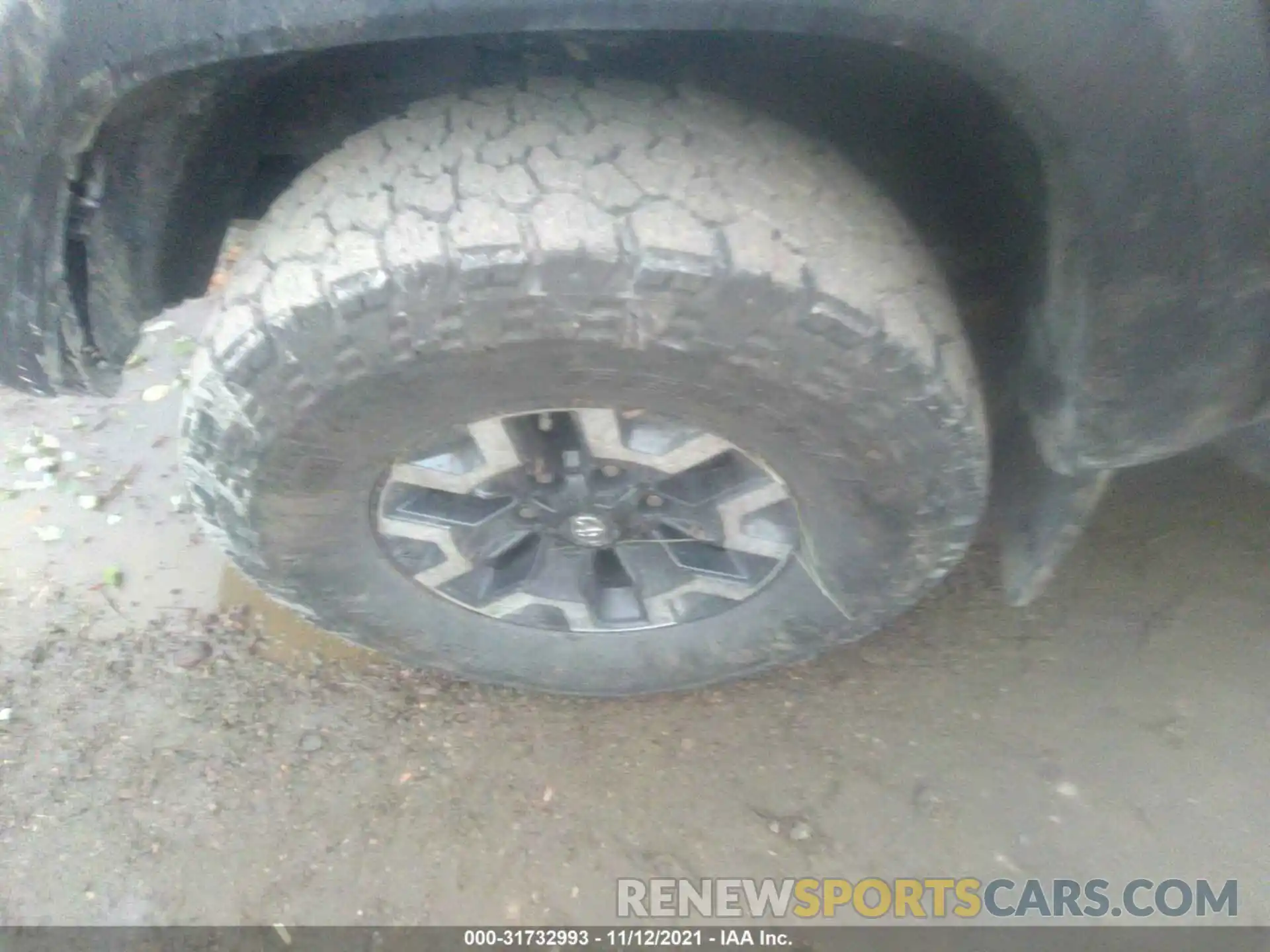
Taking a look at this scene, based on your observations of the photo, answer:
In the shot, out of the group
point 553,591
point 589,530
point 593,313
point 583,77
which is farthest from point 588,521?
point 583,77

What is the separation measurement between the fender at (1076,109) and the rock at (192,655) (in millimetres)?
1139

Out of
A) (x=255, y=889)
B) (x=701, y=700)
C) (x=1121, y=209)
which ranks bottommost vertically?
(x=255, y=889)

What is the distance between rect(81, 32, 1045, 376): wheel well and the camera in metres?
1.33

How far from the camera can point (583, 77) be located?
143 centimetres

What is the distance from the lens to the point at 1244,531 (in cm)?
233

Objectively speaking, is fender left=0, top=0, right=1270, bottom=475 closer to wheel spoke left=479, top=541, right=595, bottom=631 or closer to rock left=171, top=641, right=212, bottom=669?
wheel spoke left=479, top=541, right=595, bottom=631

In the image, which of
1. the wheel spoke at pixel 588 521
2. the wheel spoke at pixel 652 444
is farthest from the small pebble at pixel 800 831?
the wheel spoke at pixel 652 444

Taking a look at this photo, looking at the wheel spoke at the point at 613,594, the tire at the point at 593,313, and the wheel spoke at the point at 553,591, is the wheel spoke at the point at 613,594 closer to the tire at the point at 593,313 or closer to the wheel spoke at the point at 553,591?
the wheel spoke at the point at 553,591

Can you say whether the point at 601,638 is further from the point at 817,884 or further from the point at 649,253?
the point at 649,253

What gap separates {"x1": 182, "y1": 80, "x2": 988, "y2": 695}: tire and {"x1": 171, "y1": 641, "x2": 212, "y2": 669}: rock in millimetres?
762

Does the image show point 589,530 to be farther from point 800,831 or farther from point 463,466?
point 800,831

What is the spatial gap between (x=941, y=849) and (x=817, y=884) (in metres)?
0.25

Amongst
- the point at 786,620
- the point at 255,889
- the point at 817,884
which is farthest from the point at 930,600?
the point at 255,889

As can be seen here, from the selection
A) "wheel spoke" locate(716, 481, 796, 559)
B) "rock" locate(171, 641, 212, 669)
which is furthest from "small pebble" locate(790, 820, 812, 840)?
"rock" locate(171, 641, 212, 669)
